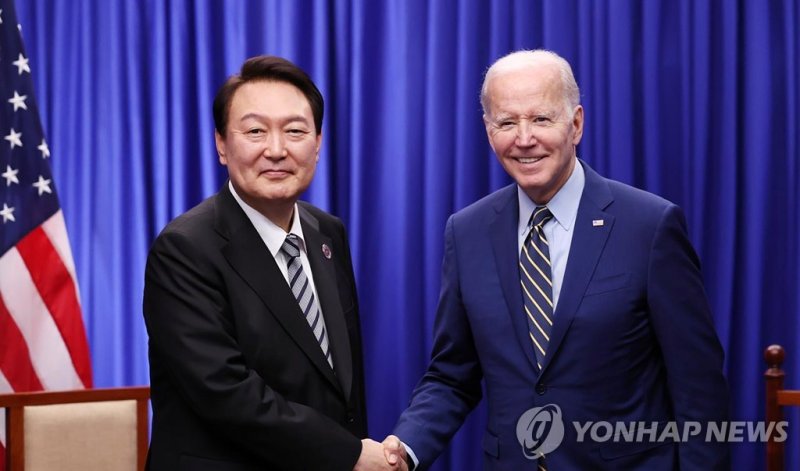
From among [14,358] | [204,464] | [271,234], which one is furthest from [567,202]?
[14,358]

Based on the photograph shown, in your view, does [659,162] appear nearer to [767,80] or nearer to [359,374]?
[767,80]

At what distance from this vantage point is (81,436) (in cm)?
307

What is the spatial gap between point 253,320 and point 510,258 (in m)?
0.67

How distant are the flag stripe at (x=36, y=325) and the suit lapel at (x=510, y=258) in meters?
1.87

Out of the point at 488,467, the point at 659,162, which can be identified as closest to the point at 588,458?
the point at 488,467

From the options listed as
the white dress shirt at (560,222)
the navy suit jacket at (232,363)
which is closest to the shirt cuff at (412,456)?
the navy suit jacket at (232,363)

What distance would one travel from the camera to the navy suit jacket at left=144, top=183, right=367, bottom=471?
2102 millimetres

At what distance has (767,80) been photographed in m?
3.87

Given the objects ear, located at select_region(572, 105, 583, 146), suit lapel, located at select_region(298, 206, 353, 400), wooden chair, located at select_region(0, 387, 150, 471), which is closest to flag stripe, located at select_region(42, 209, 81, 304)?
wooden chair, located at select_region(0, 387, 150, 471)

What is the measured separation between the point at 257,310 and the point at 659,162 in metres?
2.29

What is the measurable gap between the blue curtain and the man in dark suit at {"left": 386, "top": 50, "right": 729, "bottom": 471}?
5.20ft

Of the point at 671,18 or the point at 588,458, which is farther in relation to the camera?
the point at 671,18

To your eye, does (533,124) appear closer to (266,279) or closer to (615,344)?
(615,344)

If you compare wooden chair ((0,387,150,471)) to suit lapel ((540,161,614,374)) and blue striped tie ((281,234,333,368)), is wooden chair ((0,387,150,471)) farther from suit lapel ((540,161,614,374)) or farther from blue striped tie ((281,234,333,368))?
suit lapel ((540,161,614,374))
